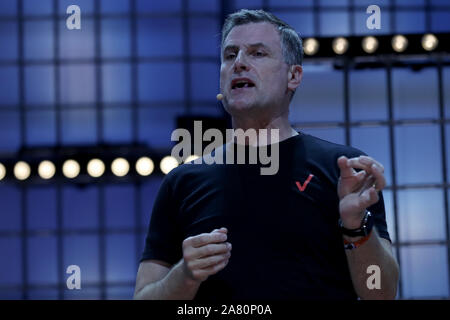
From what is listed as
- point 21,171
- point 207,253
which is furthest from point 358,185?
point 21,171

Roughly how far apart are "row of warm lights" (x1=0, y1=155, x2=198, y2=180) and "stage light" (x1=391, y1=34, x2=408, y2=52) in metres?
2.56

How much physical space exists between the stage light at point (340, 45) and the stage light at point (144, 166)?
226 centimetres

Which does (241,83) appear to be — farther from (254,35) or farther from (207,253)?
(207,253)

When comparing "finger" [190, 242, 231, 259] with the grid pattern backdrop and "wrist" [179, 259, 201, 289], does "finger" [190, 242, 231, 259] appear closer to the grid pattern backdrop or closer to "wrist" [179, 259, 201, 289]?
"wrist" [179, 259, 201, 289]

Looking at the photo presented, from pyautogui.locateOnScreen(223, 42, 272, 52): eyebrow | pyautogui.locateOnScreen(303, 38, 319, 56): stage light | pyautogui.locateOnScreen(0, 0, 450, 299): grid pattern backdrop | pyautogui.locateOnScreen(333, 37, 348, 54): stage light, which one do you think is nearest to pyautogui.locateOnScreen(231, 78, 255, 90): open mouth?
pyautogui.locateOnScreen(223, 42, 272, 52): eyebrow

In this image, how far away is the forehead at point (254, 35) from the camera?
1.78 metres

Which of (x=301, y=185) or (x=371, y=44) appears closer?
(x=301, y=185)

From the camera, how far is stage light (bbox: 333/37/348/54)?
22.6 feet

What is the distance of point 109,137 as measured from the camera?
8961 mm

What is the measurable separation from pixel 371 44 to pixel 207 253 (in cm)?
600

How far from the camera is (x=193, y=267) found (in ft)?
4.48

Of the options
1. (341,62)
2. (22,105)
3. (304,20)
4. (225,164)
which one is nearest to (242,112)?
(225,164)

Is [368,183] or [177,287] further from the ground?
[368,183]

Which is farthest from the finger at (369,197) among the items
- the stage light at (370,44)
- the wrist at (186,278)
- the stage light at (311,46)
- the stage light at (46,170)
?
the stage light at (46,170)
